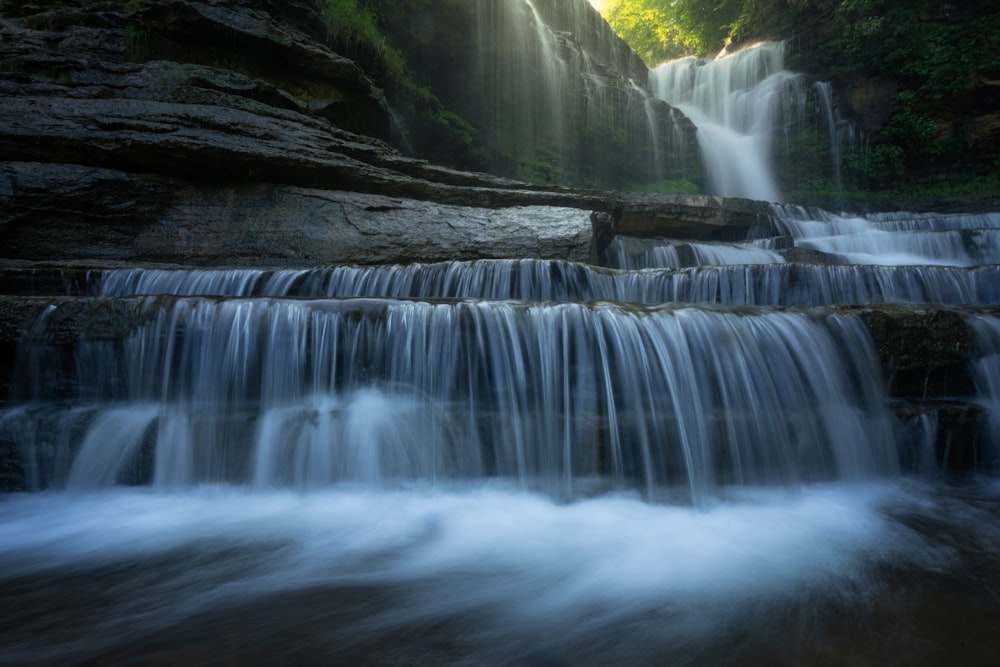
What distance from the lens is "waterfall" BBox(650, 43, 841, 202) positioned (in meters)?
16.3

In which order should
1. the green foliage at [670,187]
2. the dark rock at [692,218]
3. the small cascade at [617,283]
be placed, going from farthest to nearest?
the green foliage at [670,187] → the dark rock at [692,218] → the small cascade at [617,283]

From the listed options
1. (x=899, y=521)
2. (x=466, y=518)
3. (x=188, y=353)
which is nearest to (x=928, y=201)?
(x=899, y=521)

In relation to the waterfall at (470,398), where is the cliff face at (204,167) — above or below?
above

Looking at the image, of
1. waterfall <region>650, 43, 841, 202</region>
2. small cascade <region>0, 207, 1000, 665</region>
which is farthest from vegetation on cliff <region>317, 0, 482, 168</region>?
waterfall <region>650, 43, 841, 202</region>

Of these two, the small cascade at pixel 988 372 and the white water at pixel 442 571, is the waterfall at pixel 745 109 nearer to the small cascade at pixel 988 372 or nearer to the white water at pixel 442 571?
the small cascade at pixel 988 372

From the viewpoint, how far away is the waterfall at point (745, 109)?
16344mm

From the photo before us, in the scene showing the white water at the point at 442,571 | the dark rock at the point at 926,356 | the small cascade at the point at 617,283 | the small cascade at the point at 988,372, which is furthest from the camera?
the small cascade at the point at 617,283

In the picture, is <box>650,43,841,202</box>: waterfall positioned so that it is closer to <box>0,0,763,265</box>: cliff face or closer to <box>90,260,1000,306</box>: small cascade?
<box>0,0,763,265</box>: cliff face

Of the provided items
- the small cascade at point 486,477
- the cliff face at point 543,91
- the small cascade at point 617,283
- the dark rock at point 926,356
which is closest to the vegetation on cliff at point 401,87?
the cliff face at point 543,91

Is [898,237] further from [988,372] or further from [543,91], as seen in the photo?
[543,91]

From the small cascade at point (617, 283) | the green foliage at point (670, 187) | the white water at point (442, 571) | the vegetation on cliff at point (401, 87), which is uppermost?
the vegetation on cliff at point (401, 87)

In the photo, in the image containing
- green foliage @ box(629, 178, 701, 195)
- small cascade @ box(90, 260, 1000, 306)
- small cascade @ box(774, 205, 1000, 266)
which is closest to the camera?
small cascade @ box(90, 260, 1000, 306)

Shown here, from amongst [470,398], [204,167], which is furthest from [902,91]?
[204,167]

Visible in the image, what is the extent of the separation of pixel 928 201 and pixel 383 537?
56.9 ft
